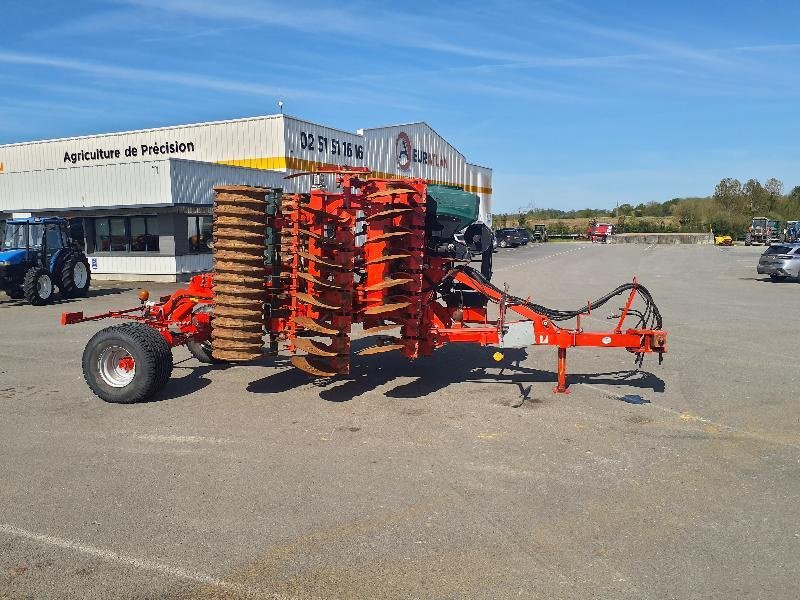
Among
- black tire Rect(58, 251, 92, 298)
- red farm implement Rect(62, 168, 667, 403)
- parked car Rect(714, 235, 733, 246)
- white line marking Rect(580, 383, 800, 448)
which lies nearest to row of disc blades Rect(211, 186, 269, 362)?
red farm implement Rect(62, 168, 667, 403)

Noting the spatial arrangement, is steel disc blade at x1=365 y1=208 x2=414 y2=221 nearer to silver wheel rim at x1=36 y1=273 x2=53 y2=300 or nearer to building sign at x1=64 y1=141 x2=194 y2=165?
silver wheel rim at x1=36 y1=273 x2=53 y2=300

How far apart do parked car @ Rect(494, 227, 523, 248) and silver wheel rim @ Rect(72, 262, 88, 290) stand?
37972mm

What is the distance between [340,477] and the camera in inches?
212

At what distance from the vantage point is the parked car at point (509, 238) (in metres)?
53.6

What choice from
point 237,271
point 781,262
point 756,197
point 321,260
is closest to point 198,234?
point 237,271

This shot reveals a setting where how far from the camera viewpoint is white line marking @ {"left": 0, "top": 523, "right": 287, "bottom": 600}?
386 cm

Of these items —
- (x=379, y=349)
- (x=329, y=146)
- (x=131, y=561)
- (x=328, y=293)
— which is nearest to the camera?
(x=131, y=561)

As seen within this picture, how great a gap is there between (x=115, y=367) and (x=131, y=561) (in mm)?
4074

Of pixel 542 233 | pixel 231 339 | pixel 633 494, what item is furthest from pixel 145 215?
pixel 542 233

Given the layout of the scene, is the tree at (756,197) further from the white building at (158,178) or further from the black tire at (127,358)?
the black tire at (127,358)

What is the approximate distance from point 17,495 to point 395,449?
9.83 feet

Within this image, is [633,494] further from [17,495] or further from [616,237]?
[616,237]

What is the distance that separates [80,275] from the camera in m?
18.9

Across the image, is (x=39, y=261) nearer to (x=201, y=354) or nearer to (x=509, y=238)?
(x=201, y=354)
